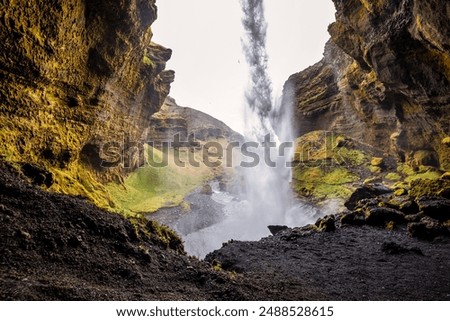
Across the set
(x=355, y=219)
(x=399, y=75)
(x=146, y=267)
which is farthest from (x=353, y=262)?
(x=399, y=75)

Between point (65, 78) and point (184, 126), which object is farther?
point (184, 126)

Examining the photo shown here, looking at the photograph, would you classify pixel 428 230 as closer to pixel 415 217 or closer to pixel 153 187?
pixel 415 217

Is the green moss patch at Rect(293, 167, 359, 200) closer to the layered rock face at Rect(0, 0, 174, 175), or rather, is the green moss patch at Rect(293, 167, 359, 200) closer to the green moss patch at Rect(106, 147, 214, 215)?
the green moss patch at Rect(106, 147, 214, 215)

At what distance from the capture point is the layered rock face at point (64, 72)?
11.6m

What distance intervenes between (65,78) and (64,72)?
418 mm

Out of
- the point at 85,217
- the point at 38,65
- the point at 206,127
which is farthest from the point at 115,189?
the point at 206,127

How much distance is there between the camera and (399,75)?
1480cm

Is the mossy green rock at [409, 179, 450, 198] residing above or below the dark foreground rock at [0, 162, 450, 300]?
above

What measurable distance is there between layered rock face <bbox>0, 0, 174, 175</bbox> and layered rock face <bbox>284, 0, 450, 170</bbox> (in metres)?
15.2

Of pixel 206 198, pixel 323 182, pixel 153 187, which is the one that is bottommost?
pixel 206 198

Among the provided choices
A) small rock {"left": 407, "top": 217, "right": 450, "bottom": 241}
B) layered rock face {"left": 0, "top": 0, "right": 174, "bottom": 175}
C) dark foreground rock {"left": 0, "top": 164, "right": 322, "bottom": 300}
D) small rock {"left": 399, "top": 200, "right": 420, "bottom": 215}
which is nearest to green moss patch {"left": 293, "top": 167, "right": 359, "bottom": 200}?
small rock {"left": 399, "top": 200, "right": 420, "bottom": 215}

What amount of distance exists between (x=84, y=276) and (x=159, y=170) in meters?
37.5

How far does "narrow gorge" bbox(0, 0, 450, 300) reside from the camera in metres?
5.05

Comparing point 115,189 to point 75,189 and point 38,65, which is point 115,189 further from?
point 38,65
